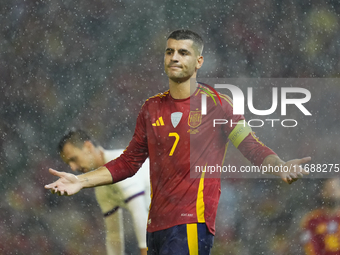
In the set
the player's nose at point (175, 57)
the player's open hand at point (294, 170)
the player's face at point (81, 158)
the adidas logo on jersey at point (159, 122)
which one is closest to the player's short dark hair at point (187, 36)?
the player's nose at point (175, 57)

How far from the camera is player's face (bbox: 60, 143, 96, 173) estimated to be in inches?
254

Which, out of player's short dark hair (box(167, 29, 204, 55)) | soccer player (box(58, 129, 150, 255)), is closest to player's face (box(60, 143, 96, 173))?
soccer player (box(58, 129, 150, 255))

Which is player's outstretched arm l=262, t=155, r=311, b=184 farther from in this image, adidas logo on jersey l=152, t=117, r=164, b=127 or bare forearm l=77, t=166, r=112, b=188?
bare forearm l=77, t=166, r=112, b=188

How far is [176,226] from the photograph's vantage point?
3580 millimetres

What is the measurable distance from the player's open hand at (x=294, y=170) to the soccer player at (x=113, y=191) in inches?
125

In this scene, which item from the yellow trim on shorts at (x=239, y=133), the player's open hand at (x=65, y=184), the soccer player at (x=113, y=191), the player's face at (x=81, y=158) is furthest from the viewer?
the player's face at (x=81, y=158)

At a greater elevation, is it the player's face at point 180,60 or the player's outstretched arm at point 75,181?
the player's face at point 180,60

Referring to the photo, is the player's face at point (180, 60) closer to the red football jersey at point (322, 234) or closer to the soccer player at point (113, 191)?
the soccer player at point (113, 191)

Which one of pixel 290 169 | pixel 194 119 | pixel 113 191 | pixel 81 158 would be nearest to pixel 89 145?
pixel 81 158

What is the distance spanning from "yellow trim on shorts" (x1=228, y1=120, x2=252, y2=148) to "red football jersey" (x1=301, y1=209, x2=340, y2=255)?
4.51 m

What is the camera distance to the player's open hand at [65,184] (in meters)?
3.32

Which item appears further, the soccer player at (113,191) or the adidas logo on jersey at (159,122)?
the soccer player at (113,191)

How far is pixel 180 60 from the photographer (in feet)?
12.4

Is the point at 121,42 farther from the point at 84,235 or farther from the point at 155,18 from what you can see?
the point at 84,235
